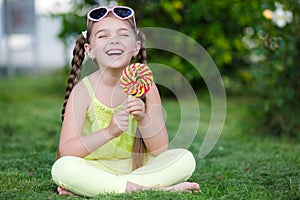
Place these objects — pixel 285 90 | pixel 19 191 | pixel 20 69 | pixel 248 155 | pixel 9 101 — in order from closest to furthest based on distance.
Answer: pixel 19 191
pixel 248 155
pixel 285 90
pixel 9 101
pixel 20 69

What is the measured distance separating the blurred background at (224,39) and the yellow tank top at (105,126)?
1.99 meters

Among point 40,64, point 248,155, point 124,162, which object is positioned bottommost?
point 40,64

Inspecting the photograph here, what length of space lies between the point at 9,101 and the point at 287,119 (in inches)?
155

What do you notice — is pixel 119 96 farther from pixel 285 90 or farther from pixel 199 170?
pixel 285 90

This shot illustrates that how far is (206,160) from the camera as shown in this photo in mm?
3789

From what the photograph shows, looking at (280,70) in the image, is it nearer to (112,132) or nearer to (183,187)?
(183,187)

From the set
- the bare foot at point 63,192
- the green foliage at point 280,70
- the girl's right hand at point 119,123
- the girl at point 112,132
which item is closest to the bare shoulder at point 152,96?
the girl at point 112,132

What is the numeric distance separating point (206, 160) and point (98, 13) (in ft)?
4.63

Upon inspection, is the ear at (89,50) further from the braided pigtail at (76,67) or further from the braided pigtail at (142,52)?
the braided pigtail at (142,52)

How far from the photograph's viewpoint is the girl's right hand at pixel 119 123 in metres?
2.56

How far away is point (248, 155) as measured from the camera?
3926 mm

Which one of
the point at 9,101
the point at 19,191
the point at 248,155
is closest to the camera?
the point at 19,191

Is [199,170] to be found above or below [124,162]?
below

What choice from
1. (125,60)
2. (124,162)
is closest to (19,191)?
(124,162)
